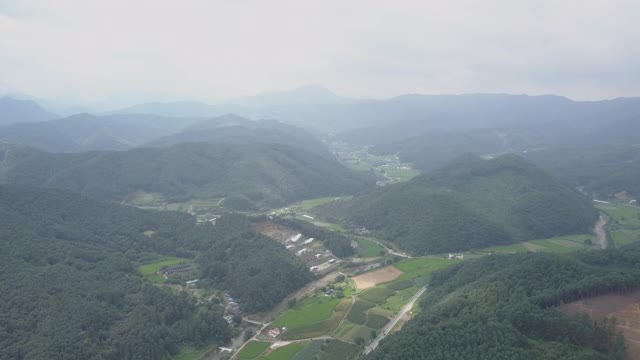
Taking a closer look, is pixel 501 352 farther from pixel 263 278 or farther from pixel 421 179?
pixel 421 179

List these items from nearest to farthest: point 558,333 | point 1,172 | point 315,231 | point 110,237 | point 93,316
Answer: point 558,333
point 93,316
point 110,237
point 315,231
point 1,172

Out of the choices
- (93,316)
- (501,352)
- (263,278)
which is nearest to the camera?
(501,352)

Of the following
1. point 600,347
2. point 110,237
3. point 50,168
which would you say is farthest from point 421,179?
point 50,168

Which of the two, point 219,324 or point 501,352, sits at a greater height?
point 501,352

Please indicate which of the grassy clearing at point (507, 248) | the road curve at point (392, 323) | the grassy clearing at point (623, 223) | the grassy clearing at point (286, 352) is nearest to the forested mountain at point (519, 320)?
the road curve at point (392, 323)

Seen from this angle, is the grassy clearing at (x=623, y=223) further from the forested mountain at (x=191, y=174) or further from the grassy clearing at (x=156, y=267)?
the grassy clearing at (x=156, y=267)

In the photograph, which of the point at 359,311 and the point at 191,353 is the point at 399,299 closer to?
the point at 359,311
